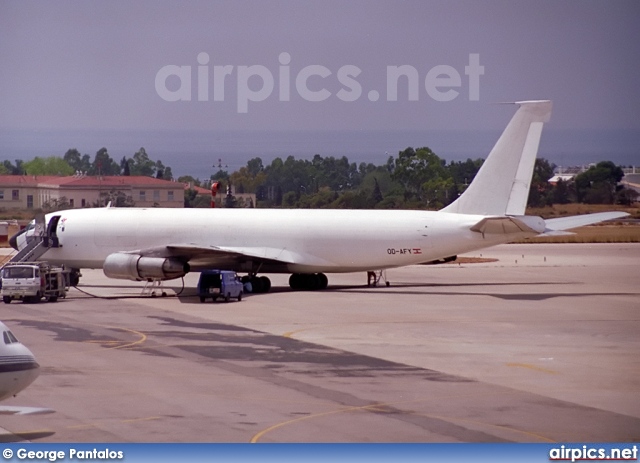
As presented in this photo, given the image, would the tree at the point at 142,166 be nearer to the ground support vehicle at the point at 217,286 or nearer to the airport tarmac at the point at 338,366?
the airport tarmac at the point at 338,366

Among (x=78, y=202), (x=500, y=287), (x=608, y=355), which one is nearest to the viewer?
(x=608, y=355)

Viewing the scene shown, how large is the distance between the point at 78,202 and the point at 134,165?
104ft

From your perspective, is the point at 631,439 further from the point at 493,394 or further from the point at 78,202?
the point at 78,202

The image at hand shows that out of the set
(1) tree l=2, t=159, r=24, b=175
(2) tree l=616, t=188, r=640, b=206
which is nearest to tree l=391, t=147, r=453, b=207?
(2) tree l=616, t=188, r=640, b=206

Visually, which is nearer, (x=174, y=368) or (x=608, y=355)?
(x=174, y=368)

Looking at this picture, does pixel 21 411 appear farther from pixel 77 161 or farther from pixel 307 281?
pixel 77 161

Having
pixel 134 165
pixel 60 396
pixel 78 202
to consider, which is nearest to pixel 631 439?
pixel 60 396

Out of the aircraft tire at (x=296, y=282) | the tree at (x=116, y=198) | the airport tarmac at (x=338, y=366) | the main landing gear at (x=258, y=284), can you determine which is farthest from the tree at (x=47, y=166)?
the main landing gear at (x=258, y=284)

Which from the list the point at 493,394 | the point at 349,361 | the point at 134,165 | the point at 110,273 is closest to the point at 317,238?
the point at 110,273

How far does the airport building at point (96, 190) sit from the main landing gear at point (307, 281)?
28.0m

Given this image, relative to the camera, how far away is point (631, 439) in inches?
828

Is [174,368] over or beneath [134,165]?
beneath

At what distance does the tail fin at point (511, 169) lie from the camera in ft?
163

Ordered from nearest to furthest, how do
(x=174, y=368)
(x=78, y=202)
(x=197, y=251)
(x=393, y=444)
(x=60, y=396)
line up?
(x=393, y=444) → (x=60, y=396) → (x=174, y=368) → (x=197, y=251) → (x=78, y=202)
